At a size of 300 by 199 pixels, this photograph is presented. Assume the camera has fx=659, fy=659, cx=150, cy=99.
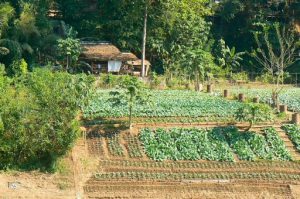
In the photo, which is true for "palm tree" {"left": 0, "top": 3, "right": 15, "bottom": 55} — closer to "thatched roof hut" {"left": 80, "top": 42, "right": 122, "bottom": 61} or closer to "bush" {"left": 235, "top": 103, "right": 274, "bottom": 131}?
"thatched roof hut" {"left": 80, "top": 42, "right": 122, "bottom": 61}

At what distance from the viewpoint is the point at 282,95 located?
39781 mm

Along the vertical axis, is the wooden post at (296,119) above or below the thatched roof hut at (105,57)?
below

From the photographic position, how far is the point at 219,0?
2223 inches

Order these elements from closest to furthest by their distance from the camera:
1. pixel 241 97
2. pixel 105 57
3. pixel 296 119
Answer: pixel 296 119 < pixel 241 97 < pixel 105 57

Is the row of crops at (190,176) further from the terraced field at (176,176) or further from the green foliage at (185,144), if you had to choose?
the green foliage at (185,144)

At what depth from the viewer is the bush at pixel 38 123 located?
2722 cm

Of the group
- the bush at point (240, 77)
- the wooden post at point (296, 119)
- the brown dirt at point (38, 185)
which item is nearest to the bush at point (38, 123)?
the brown dirt at point (38, 185)

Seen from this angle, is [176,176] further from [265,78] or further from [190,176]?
[265,78]

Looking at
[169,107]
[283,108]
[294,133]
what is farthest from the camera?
[283,108]

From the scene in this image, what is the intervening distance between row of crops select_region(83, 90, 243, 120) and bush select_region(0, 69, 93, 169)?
3566 millimetres

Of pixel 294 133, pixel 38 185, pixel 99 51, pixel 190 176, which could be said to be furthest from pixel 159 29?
pixel 38 185

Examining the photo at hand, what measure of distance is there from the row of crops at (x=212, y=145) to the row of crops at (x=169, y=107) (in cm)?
178

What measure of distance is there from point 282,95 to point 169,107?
9282 millimetres

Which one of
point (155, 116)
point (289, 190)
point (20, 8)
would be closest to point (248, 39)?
point (20, 8)
